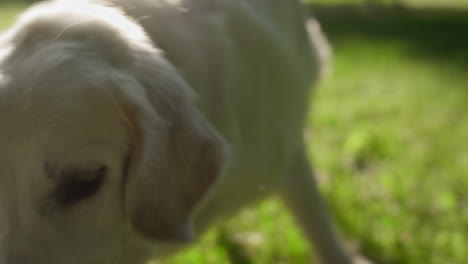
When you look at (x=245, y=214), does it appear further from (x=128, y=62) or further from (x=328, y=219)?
(x=128, y=62)

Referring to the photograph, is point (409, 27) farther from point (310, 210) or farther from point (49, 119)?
point (49, 119)

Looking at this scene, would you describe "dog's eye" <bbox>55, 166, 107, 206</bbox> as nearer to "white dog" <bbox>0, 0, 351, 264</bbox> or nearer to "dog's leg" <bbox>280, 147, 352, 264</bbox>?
"white dog" <bbox>0, 0, 351, 264</bbox>

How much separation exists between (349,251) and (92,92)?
1.61 m

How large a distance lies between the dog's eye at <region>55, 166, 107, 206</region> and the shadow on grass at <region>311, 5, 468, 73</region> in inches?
158

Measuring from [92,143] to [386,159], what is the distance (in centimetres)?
235

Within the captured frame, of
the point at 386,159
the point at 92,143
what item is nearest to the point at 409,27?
the point at 386,159

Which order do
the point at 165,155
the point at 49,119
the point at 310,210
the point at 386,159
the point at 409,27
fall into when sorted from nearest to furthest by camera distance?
the point at 49,119, the point at 165,155, the point at 310,210, the point at 386,159, the point at 409,27

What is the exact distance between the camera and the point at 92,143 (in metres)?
1.14

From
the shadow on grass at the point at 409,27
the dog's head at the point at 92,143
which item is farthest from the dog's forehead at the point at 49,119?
the shadow on grass at the point at 409,27

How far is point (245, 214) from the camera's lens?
2766mm

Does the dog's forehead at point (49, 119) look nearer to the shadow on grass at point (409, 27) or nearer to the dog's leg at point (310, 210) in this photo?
the dog's leg at point (310, 210)

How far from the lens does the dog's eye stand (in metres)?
1.11

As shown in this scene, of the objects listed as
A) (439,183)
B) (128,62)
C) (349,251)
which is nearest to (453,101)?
(439,183)

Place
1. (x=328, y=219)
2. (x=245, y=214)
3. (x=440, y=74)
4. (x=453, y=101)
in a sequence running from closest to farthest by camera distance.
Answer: (x=328, y=219)
(x=245, y=214)
(x=453, y=101)
(x=440, y=74)
